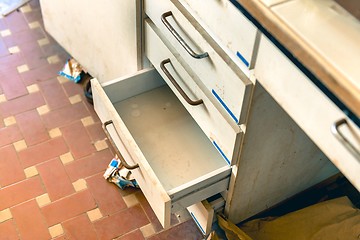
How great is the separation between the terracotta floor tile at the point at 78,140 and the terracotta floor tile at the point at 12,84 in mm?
249

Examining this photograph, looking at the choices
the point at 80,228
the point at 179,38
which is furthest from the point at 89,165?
the point at 179,38

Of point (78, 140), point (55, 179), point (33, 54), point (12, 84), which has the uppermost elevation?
point (33, 54)

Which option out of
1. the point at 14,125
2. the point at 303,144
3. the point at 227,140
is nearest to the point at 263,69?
the point at 227,140

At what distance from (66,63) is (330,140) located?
1375 mm

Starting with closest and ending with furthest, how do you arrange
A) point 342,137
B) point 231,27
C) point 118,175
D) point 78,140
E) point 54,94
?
point 342,137, point 231,27, point 118,175, point 78,140, point 54,94

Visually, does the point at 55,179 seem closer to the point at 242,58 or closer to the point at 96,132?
the point at 96,132

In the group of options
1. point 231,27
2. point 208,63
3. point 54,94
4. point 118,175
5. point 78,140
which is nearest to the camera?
point 231,27

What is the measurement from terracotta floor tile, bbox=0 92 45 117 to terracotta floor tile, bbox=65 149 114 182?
31cm

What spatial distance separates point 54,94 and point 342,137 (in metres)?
1.35

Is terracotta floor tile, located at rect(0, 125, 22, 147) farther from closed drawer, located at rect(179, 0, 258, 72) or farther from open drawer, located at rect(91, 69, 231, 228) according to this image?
closed drawer, located at rect(179, 0, 258, 72)

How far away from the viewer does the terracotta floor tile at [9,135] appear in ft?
5.99

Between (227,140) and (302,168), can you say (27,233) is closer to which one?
(227,140)

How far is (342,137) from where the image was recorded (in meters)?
0.84

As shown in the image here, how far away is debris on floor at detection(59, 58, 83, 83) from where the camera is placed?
2.01 meters
